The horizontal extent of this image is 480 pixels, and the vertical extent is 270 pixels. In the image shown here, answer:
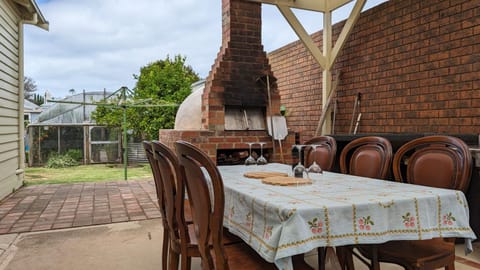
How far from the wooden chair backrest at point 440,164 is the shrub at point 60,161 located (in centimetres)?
967

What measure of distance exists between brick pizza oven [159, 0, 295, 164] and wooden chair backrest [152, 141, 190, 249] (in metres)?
2.68

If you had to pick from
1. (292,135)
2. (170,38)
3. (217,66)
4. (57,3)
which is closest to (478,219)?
(292,135)

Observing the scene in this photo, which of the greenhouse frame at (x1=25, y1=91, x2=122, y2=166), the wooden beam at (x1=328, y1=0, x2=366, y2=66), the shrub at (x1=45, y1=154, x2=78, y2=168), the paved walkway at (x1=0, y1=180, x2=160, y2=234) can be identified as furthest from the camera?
the greenhouse frame at (x1=25, y1=91, x2=122, y2=166)

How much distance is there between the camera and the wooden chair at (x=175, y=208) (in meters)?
1.67

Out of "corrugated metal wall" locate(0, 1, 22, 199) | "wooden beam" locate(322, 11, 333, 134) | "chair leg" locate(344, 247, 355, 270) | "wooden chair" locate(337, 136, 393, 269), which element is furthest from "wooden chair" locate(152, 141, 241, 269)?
"corrugated metal wall" locate(0, 1, 22, 199)

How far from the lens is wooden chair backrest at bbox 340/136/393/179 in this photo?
6.98 ft

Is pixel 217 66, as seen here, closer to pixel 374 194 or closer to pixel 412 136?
pixel 412 136

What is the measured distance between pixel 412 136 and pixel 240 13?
2931mm

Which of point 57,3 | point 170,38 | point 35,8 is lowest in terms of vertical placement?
point 35,8

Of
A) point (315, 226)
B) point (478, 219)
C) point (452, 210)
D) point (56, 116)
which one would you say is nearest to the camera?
point (315, 226)

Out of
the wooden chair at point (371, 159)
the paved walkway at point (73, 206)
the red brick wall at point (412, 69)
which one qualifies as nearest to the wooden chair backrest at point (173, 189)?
the wooden chair at point (371, 159)

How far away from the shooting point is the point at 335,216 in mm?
1267

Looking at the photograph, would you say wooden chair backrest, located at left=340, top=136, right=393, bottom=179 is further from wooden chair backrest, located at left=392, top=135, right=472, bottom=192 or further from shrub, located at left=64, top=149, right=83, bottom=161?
shrub, located at left=64, top=149, right=83, bottom=161

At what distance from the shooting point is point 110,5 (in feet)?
24.4
